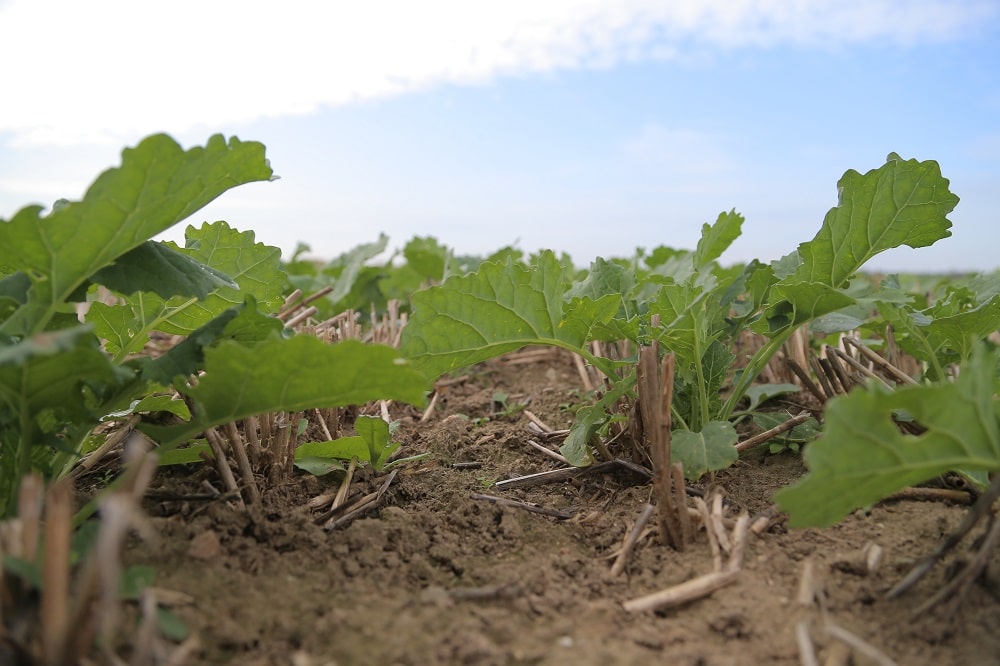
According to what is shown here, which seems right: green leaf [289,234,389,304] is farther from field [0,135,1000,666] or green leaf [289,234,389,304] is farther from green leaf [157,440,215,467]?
green leaf [157,440,215,467]

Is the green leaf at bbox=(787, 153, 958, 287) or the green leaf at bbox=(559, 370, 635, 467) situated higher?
the green leaf at bbox=(787, 153, 958, 287)

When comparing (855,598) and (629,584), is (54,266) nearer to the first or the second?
(629,584)

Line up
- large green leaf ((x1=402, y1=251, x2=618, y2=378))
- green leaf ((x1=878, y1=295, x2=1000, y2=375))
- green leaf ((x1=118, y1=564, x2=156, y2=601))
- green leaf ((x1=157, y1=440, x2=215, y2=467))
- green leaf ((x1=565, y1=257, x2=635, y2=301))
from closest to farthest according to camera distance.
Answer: green leaf ((x1=118, y1=564, x2=156, y2=601)), green leaf ((x1=157, y1=440, x2=215, y2=467)), large green leaf ((x1=402, y1=251, x2=618, y2=378)), green leaf ((x1=878, y1=295, x2=1000, y2=375)), green leaf ((x1=565, y1=257, x2=635, y2=301))

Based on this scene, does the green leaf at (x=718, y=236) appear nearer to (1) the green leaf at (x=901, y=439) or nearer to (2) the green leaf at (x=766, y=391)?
(2) the green leaf at (x=766, y=391)

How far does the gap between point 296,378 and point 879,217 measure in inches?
75.5

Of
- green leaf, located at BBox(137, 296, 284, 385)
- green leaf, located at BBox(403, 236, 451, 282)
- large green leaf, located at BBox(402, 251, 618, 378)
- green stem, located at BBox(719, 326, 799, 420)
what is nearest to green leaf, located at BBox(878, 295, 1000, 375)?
green stem, located at BBox(719, 326, 799, 420)

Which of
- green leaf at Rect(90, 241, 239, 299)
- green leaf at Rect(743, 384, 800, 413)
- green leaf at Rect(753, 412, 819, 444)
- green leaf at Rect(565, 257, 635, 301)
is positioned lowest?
green leaf at Rect(753, 412, 819, 444)

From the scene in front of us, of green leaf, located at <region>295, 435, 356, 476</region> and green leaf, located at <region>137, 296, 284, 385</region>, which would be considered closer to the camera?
green leaf, located at <region>137, 296, 284, 385</region>

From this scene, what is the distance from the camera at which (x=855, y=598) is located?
5.58 ft

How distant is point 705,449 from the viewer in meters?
2.15

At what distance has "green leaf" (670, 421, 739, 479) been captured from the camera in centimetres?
211

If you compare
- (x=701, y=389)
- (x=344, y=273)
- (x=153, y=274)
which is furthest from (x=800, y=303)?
(x=344, y=273)

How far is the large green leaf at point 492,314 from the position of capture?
2316 mm

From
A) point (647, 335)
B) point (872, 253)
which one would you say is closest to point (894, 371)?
point (872, 253)
